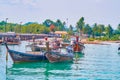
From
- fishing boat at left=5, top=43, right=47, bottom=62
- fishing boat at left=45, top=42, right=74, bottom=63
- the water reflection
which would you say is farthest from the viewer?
fishing boat at left=45, top=42, right=74, bottom=63

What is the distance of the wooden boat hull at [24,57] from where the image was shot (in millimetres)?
56069

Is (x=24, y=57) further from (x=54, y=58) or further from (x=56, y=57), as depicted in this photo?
(x=56, y=57)

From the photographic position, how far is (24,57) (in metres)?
56.9

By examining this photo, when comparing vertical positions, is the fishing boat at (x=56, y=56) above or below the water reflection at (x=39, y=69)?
above

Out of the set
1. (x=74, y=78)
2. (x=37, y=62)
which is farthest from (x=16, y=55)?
(x=74, y=78)

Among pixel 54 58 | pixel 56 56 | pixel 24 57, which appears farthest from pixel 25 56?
pixel 56 56

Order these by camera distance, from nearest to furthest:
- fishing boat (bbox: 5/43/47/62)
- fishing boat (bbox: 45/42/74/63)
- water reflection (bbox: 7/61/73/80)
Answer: water reflection (bbox: 7/61/73/80)
fishing boat (bbox: 5/43/47/62)
fishing boat (bbox: 45/42/74/63)

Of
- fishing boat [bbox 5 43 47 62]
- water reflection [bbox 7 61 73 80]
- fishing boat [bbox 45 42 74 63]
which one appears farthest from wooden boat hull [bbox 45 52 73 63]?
fishing boat [bbox 5 43 47 62]

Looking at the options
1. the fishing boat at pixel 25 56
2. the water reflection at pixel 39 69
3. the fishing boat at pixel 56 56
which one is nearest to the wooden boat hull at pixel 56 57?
the fishing boat at pixel 56 56

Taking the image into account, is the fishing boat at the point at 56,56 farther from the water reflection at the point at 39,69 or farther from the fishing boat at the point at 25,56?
the fishing boat at the point at 25,56

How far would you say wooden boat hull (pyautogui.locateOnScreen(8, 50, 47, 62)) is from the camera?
5607cm

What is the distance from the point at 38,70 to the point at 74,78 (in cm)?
787

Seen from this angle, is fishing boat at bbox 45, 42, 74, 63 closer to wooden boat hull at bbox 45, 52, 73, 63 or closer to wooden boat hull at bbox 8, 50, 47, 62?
wooden boat hull at bbox 45, 52, 73, 63

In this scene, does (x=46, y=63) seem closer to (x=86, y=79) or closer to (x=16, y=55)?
(x=16, y=55)
